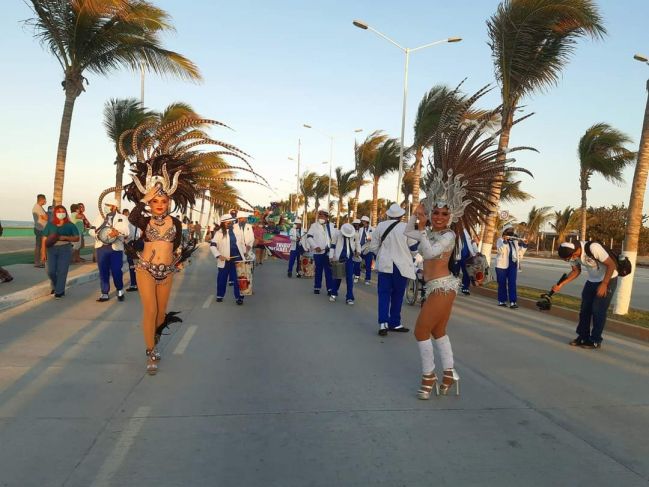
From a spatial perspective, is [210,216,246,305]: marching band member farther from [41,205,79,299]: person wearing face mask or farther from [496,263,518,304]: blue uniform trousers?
[496,263,518,304]: blue uniform trousers

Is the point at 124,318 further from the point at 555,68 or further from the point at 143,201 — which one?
the point at 555,68

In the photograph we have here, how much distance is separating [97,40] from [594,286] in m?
14.0

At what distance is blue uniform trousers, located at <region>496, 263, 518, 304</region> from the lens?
12.1 m

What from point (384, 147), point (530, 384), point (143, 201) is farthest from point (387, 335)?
point (384, 147)

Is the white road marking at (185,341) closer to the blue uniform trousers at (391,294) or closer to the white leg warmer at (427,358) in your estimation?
the blue uniform trousers at (391,294)

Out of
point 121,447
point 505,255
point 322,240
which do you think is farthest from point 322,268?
point 121,447

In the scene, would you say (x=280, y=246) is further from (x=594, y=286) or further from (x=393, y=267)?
(x=594, y=286)

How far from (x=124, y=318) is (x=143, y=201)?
3508mm

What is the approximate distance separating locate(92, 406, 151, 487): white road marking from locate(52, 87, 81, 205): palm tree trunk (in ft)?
42.0

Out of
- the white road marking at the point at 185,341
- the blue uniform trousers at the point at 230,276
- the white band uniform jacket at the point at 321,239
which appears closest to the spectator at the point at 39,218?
the blue uniform trousers at the point at 230,276

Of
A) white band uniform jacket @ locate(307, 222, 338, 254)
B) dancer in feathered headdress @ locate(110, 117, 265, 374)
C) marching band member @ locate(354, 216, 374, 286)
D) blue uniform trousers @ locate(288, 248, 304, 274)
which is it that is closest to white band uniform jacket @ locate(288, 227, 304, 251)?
blue uniform trousers @ locate(288, 248, 304, 274)

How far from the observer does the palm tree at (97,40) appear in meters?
14.9

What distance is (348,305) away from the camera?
1162 cm

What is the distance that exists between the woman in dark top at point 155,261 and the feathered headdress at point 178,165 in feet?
0.68
